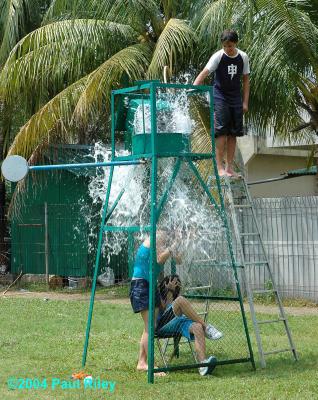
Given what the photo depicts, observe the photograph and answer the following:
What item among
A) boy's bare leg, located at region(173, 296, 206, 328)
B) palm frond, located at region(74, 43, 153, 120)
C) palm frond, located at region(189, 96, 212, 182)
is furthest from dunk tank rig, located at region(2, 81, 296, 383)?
palm frond, located at region(74, 43, 153, 120)

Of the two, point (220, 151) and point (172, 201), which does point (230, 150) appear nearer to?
point (220, 151)

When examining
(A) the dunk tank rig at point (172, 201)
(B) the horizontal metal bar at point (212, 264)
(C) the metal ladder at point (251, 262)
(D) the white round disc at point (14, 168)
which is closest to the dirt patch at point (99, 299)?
(A) the dunk tank rig at point (172, 201)

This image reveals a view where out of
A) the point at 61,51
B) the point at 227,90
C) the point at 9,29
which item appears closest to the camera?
the point at 227,90

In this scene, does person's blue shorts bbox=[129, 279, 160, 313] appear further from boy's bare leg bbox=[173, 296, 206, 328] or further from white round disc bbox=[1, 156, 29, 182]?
white round disc bbox=[1, 156, 29, 182]

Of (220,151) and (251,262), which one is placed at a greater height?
(220,151)

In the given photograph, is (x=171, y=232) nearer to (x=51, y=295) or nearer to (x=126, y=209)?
(x=126, y=209)

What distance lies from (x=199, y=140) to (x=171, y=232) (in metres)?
5.55

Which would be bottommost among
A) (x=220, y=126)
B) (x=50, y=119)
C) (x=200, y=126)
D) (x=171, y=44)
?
(x=220, y=126)

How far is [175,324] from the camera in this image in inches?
348

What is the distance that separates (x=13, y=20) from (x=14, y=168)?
10.3 meters

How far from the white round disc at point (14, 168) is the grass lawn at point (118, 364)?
2.06 metres

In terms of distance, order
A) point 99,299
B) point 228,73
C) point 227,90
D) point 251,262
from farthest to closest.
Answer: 1. point 99,299
2. point 227,90
3. point 228,73
4. point 251,262

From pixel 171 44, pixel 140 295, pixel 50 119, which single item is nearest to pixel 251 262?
pixel 140 295

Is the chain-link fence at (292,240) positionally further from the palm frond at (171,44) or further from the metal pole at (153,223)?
the metal pole at (153,223)
